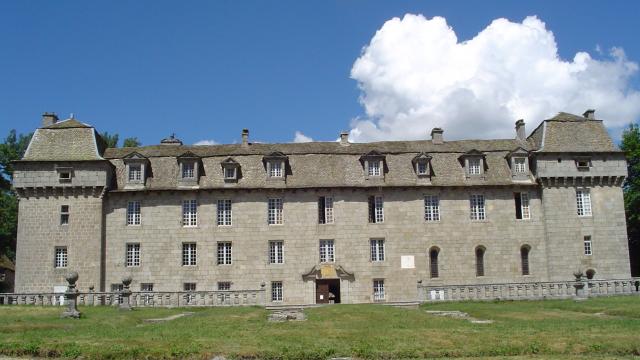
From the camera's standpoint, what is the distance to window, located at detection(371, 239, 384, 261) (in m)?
40.2

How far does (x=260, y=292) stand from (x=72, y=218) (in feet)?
45.4

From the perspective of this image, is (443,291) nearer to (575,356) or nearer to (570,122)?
(570,122)

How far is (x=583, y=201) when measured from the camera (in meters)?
41.0

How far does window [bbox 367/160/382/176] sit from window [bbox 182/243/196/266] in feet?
41.0

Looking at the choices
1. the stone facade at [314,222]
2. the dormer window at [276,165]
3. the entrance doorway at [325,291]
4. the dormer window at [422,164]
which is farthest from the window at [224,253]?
the dormer window at [422,164]

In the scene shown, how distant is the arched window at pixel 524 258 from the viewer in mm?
40688

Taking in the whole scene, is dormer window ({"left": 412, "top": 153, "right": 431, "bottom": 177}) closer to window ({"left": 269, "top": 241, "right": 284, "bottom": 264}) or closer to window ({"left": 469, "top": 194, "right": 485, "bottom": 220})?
window ({"left": 469, "top": 194, "right": 485, "bottom": 220})

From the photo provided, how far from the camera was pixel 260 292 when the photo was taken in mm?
35000

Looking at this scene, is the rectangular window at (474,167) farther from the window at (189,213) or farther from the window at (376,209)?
the window at (189,213)

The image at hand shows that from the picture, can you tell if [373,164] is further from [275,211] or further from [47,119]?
[47,119]

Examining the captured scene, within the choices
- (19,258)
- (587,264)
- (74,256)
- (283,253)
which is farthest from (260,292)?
(587,264)

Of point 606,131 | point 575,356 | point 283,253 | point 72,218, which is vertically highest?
point 606,131

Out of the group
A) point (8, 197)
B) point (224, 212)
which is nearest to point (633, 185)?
point (224, 212)

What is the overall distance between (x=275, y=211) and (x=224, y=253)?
4266 mm
